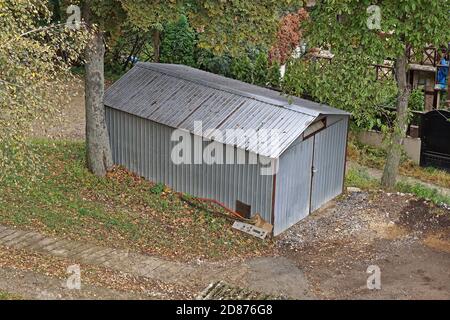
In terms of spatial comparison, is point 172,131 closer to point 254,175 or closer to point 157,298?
point 254,175

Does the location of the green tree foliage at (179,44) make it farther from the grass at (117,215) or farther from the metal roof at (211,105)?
the grass at (117,215)

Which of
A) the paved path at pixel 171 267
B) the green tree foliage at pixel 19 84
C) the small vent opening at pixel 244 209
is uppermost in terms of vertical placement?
the green tree foliage at pixel 19 84

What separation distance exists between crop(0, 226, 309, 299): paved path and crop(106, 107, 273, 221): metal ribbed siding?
2.01 meters

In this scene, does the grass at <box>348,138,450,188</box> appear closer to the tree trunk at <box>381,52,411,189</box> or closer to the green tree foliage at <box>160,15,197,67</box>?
the tree trunk at <box>381,52,411,189</box>

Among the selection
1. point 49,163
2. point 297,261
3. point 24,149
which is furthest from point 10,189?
point 297,261

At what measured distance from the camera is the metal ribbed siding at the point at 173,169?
16.1m

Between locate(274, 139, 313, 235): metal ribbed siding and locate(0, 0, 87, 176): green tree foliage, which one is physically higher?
locate(0, 0, 87, 176): green tree foliage

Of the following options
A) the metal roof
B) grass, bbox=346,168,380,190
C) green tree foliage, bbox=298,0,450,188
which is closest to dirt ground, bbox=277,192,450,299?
grass, bbox=346,168,380,190

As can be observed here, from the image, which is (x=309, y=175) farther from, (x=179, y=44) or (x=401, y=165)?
(x=179, y=44)

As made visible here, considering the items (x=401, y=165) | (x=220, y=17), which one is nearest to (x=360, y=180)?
(x=401, y=165)

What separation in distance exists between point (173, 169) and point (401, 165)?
10041mm

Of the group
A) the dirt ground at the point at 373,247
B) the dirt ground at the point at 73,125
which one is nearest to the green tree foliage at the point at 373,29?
the dirt ground at the point at 373,247

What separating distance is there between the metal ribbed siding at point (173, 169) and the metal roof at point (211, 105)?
0.38m

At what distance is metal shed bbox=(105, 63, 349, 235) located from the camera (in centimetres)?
1605
